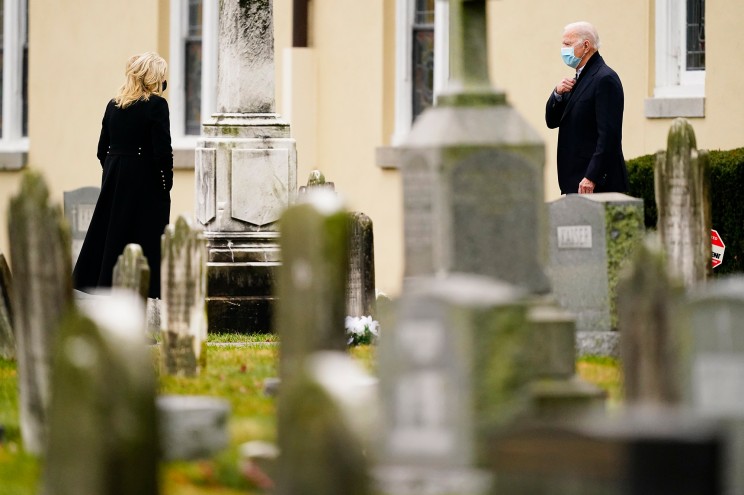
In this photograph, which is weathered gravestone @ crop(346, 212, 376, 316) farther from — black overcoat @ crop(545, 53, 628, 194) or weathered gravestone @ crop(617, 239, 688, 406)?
weathered gravestone @ crop(617, 239, 688, 406)

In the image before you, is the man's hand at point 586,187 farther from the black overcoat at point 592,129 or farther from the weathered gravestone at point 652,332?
the weathered gravestone at point 652,332

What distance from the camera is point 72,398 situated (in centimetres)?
613

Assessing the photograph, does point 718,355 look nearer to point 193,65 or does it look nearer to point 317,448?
point 317,448

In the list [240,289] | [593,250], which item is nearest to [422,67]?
[240,289]

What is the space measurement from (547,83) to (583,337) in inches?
266

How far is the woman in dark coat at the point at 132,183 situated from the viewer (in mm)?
14094

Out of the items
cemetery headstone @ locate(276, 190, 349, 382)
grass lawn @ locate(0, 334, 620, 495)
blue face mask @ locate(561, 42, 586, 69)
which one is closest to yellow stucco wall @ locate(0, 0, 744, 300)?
blue face mask @ locate(561, 42, 586, 69)

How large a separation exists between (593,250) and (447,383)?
559cm

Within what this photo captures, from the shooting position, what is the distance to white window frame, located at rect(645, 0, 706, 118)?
17359 millimetres

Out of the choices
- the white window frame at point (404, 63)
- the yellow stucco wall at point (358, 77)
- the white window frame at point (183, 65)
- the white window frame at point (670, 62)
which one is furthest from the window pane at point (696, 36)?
the white window frame at point (183, 65)

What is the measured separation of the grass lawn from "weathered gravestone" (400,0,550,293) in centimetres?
95

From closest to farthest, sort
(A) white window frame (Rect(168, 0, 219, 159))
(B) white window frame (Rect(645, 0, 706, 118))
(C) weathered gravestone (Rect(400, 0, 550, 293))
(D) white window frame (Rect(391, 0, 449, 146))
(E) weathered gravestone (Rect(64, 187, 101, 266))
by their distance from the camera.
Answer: (C) weathered gravestone (Rect(400, 0, 550, 293)) → (B) white window frame (Rect(645, 0, 706, 118)) → (E) weathered gravestone (Rect(64, 187, 101, 266)) → (D) white window frame (Rect(391, 0, 449, 146)) → (A) white window frame (Rect(168, 0, 219, 159))

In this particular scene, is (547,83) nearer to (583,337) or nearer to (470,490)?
(583,337)

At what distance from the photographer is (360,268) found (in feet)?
47.8
